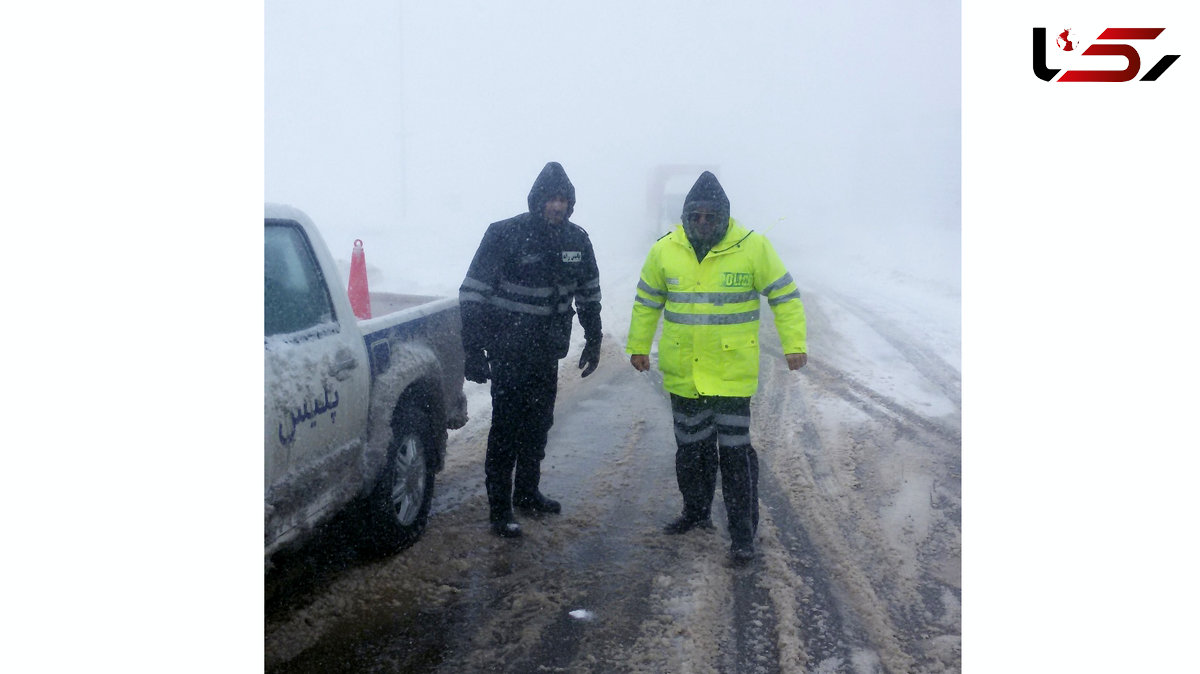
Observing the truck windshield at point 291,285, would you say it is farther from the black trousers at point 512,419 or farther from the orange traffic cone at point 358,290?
the orange traffic cone at point 358,290

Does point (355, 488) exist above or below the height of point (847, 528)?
above

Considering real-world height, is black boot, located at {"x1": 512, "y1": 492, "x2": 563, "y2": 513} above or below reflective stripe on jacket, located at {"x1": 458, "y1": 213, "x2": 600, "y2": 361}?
below

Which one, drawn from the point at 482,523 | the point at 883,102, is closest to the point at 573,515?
the point at 482,523

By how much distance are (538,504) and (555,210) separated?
65.7 inches

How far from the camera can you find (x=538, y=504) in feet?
16.7

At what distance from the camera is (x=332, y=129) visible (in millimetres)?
33656

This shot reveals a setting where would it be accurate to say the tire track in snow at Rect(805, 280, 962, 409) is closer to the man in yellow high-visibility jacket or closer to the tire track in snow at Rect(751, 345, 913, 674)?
the tire track in snow at Rect(751, 345, 913, 674)

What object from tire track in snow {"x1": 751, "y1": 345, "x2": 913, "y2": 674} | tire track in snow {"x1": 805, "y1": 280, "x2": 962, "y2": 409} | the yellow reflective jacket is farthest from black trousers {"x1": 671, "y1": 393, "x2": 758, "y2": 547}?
tire track in snow {"x1": 805, "y1": 280, "x2": 962, "y2": 409}

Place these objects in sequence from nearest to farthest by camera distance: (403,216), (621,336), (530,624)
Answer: (530,624) < (621,336) < (403,216)

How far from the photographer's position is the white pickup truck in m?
3.32

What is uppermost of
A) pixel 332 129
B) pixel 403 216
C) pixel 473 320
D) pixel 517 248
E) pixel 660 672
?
pixel 332 129

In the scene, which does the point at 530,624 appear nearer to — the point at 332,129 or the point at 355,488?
the point at 355,488

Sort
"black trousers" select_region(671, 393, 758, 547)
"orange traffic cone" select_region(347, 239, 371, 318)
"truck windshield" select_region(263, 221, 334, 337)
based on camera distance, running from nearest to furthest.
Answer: "truck windshield" select_region(263, 221, 334, 337)
"black trousers" select_region(671, 393, 758, 547)
"orange traffic cone" select_region(347, 239, 371, 318)

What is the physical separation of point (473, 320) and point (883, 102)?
1694 inches
